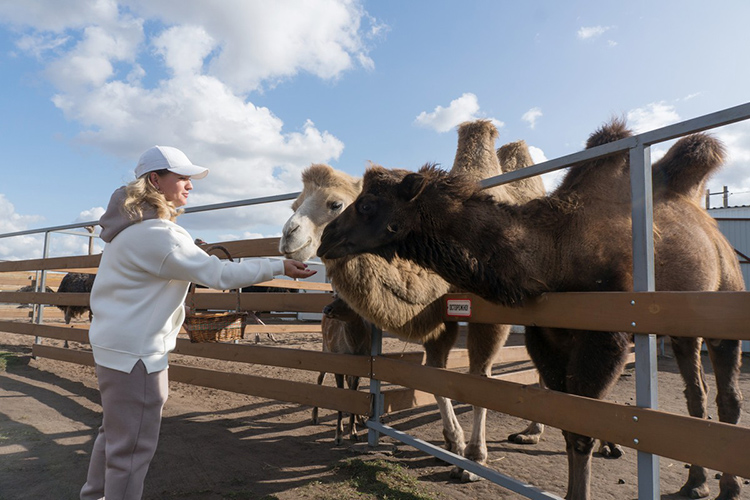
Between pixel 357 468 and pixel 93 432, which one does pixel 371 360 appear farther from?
pixel 93 432

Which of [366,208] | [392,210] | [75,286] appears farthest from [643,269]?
[75,286]

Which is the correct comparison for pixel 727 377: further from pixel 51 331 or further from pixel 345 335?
pixel 51 331

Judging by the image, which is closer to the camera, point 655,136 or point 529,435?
point 655,136

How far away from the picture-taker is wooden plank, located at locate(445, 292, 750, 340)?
6.95ft

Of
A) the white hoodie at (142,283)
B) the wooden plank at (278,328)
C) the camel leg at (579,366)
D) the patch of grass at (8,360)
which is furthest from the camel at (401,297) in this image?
the patch of grass at (8,360)

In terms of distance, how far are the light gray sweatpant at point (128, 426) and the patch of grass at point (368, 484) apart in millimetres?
1594

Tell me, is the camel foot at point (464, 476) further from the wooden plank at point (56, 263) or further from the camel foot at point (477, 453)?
the wooden plank at point (56, 263)

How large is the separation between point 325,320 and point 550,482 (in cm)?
354

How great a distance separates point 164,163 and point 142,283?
67 centimetres

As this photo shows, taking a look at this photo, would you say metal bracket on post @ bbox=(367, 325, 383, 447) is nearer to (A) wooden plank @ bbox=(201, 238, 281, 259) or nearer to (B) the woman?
(A) wooden plank @ bbox=(201, 238, 281, 259)

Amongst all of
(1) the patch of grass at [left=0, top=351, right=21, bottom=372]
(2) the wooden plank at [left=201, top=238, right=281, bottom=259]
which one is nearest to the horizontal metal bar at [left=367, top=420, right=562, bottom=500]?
(2) the wooden plank at [left=201, top=238, right=281, bottom=259]

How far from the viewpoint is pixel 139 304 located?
249cm

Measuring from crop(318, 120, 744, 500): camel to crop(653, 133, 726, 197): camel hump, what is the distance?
0.9 inches

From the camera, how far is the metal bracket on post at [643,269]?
2.44 meters
